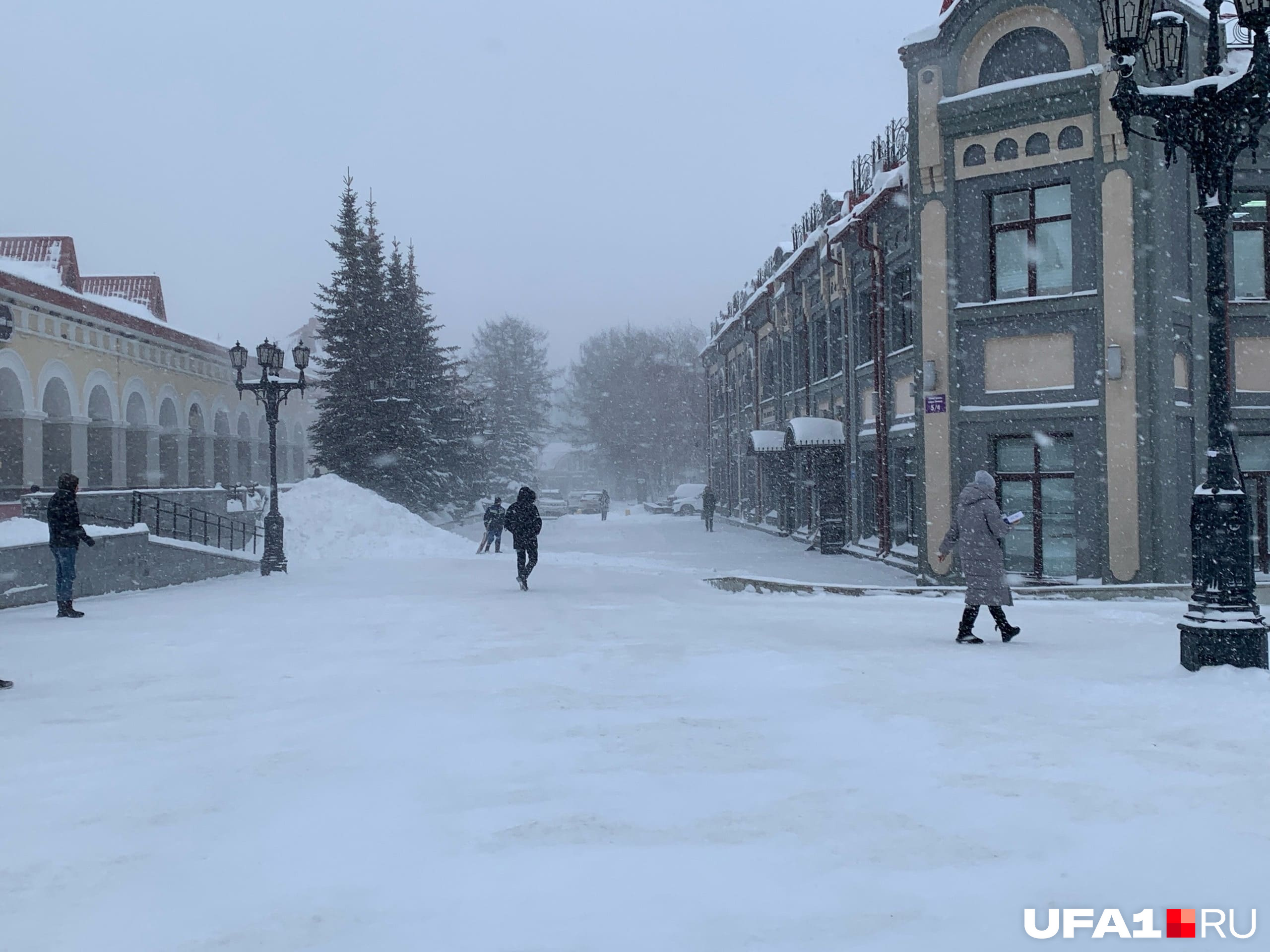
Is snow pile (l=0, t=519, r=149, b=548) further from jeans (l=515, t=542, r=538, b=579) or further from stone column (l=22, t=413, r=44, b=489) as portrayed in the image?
stone column (l=22, t=413, r=44, b=489)

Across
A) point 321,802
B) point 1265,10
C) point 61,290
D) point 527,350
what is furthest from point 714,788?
point 527,350

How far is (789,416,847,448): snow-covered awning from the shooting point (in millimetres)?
25984

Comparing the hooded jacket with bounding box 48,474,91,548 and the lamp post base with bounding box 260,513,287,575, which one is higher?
the hooded jacket with bounding box 48,474,91,548

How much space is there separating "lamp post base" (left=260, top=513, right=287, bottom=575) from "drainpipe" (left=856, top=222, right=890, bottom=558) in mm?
12591

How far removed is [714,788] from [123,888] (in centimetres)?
266

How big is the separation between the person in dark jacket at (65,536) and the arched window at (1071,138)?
51.3 ft

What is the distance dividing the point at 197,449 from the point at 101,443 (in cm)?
644

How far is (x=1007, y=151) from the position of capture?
17.6 metres

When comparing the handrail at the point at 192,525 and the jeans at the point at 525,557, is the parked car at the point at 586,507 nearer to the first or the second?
the handrail at the point at 192,525

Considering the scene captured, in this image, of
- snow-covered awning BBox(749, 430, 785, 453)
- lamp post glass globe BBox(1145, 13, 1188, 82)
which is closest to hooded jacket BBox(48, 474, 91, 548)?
lamp post glass globe BBox(1145, 13, 1188, 82)

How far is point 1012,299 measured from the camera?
1758 centimetres

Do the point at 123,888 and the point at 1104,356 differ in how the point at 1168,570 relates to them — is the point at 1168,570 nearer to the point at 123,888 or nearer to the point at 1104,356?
the point at 1104,356

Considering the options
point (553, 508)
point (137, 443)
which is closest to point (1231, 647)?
point (137, 443)

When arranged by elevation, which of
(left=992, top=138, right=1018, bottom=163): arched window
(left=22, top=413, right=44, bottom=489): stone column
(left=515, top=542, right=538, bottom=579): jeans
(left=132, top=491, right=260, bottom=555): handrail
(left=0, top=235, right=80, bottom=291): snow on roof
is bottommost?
(left=515, top=542, right=538, bottom=579): jeans
